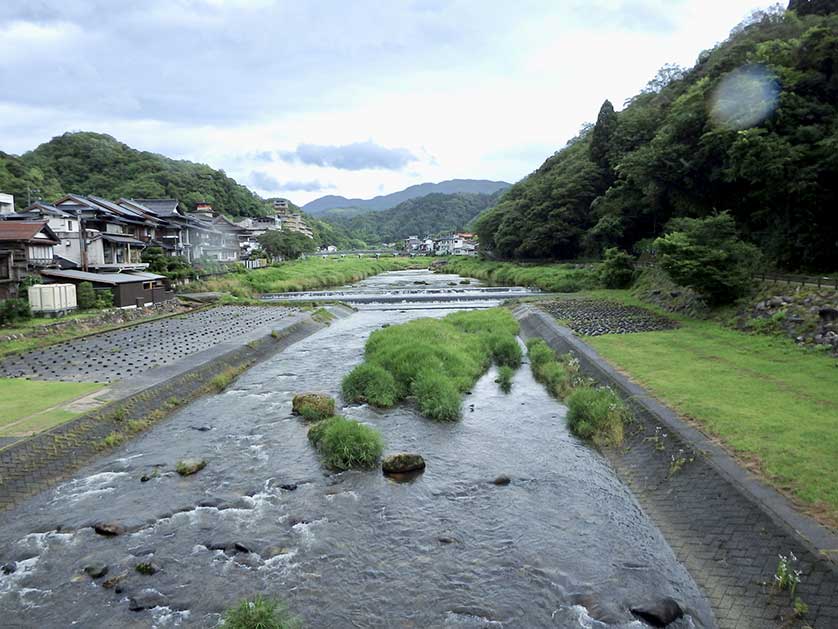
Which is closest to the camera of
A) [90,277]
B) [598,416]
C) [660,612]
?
[660,612]

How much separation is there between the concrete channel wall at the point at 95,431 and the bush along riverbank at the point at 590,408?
12266 mm

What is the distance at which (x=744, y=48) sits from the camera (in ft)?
127

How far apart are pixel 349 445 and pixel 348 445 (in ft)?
0.08

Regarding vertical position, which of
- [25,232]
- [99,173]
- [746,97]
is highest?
[99,173]

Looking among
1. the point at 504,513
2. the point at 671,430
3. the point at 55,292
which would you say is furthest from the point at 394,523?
the point at 55,292

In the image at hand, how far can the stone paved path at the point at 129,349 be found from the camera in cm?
1981

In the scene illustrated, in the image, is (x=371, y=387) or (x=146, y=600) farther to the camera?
(x=371, y=387)

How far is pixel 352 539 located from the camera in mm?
9461

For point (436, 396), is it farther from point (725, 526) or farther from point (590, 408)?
point (725, 526)

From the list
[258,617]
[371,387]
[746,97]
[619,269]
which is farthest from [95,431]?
[619,269]

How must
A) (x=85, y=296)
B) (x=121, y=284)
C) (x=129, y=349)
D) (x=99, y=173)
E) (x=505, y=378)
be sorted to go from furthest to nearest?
(x=99, y=173) < (x=121, y=284) < (x=85, y=296) < (x=129, y=349) < (x=505, y=378)

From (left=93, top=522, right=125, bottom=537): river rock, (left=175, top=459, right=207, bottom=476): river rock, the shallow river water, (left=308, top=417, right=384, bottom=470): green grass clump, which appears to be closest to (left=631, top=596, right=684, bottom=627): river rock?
the shallow river water

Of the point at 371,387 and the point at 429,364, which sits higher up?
the point at 429,364

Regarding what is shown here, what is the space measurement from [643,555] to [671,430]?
3.96m
